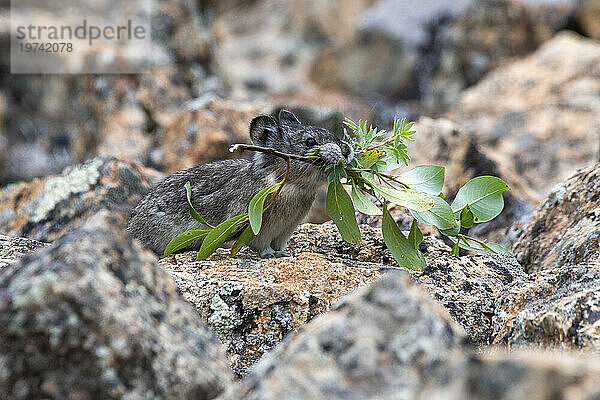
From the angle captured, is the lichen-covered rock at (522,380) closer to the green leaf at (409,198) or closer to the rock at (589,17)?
the green leaf at (409,198)

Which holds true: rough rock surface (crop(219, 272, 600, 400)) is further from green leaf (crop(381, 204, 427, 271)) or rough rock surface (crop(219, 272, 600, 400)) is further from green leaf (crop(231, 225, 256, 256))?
green leaf (crop(231, 225, 256, 256))

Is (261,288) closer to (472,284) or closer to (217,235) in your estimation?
(217,235)

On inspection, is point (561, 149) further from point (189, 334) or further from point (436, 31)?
point (189, 334)

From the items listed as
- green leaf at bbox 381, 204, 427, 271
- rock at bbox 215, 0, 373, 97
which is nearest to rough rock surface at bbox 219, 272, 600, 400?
green leaf at bbox 381, 204, 427, 271

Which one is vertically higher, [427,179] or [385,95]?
[427,179]

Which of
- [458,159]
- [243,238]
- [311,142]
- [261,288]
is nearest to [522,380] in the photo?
[261,288]
